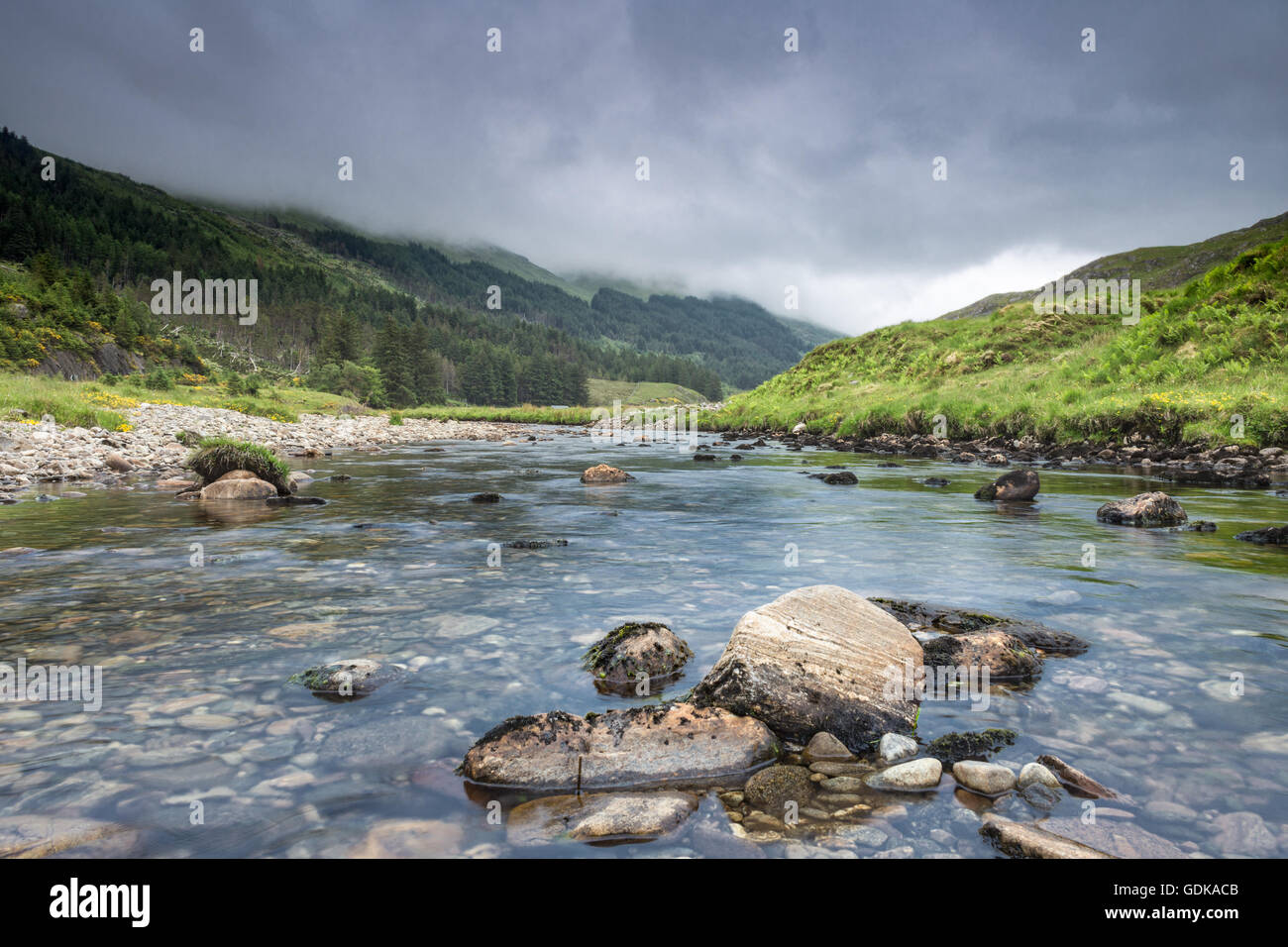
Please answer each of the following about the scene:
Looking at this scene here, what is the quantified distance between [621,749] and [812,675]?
1608 mm

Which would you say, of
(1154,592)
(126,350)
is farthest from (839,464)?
(126,350)

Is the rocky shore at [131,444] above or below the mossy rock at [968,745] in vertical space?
above

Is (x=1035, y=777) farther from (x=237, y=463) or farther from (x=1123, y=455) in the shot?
(x=1123, y=455)

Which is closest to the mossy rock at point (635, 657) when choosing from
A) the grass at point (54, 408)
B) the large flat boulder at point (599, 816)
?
the large flat boulder at point (599, 816)

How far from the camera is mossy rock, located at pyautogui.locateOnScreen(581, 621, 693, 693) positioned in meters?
5.71

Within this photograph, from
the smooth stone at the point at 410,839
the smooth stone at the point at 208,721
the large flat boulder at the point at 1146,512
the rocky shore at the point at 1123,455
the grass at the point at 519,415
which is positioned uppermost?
the grass at the point at 519,415

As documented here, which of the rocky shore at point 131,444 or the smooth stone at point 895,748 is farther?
the rocky shore at point 131,444

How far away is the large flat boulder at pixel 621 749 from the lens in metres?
4.11

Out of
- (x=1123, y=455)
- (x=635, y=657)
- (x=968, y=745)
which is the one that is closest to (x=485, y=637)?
(x=635, y=657)

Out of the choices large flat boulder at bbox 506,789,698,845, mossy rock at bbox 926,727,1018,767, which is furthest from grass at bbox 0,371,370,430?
mossy rock at bbox 926,727,1018,767

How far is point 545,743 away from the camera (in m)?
4.28

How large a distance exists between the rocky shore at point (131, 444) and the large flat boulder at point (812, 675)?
18.3 meters

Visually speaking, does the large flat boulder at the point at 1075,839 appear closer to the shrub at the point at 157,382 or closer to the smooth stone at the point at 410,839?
the smooth stone at the point at 410,839
